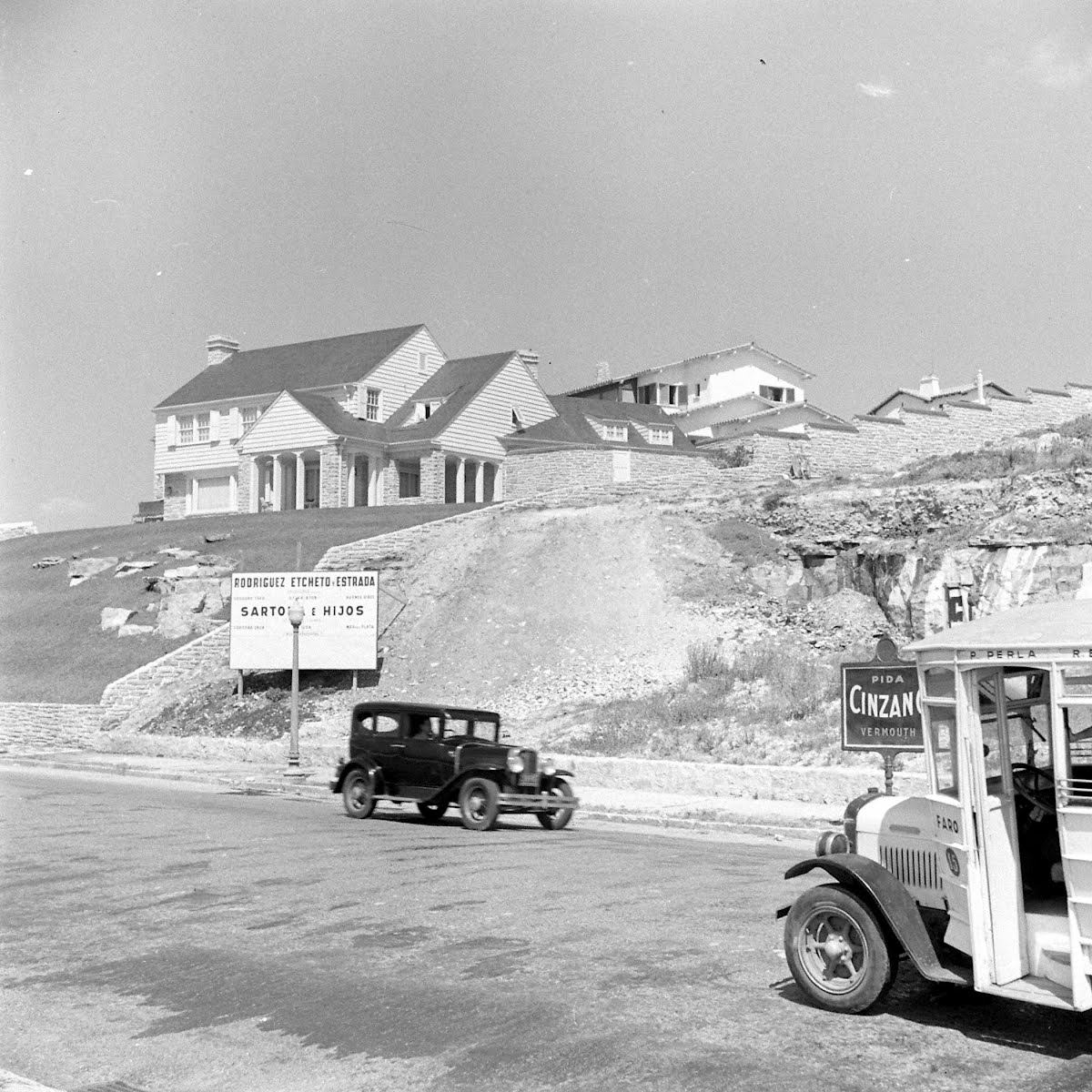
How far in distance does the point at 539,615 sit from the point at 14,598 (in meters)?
20.8

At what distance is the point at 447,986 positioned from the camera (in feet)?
27.1

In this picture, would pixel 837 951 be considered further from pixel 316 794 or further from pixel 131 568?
pixel 131 568

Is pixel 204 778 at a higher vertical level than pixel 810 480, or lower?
lower

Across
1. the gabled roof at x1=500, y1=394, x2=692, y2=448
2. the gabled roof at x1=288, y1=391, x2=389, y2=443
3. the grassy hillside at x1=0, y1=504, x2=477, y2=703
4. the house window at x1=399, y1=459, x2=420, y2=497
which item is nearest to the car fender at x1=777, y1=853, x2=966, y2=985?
the grassy hillside at x1=0, y1=504, x2=477, y2=703

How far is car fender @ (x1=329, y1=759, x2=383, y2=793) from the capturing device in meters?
18.5

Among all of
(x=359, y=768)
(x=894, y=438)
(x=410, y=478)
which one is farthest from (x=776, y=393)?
(x=359, y=768)

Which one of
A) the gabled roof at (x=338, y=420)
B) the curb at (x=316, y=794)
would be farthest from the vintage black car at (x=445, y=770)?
the gabled roof at (x=338, y=420)

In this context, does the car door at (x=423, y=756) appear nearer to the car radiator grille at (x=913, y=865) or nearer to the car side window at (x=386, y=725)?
the car side window at (x=386, y=725)

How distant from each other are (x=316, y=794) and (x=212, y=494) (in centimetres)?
3923

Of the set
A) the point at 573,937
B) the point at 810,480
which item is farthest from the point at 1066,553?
the point at 573,937

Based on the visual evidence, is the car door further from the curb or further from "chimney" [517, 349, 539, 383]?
"chimney" [517, 349, 539, 383]

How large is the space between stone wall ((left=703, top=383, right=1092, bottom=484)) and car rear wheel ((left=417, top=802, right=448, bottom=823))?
2032 centimetres

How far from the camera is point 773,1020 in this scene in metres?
7.36

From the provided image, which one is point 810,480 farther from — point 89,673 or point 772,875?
point 772,875
